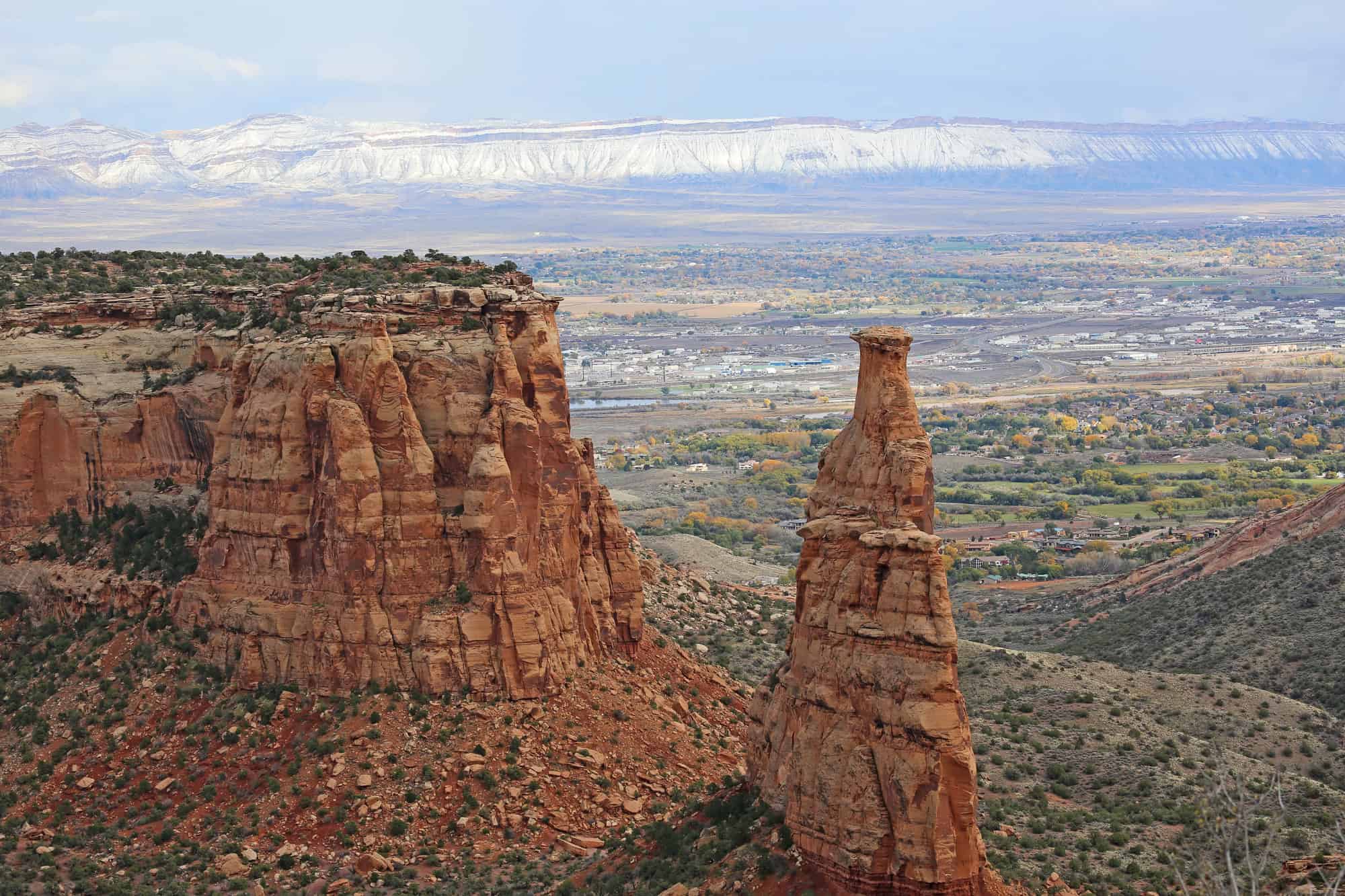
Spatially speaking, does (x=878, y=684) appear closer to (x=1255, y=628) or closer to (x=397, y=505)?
(x=397, y=505)

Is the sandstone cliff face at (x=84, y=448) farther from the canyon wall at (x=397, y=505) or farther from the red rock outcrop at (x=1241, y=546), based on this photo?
the red rock outcrop at (x=1241, y=546)

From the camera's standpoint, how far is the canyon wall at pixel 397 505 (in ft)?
153

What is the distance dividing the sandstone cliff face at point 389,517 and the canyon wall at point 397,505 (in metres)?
0.05

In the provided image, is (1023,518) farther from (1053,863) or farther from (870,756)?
(870,756)

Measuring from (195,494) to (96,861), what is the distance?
38.9ft

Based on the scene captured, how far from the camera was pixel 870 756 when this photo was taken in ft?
109

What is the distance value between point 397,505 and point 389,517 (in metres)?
0.35

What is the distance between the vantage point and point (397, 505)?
46562mm

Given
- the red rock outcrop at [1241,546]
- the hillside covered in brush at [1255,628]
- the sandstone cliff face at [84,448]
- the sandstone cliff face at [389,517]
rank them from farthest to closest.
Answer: the red rock outcrop at [1241,546], the hillside covered in brush at [1255,628], the sandstone cliff face at [84,448], the sandstone cliff face at [389,517]

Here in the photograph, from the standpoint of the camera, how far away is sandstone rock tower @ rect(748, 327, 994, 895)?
32.7 m

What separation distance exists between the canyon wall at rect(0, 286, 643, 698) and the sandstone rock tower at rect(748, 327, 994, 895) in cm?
1262

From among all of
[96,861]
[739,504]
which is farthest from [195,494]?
[739,504]

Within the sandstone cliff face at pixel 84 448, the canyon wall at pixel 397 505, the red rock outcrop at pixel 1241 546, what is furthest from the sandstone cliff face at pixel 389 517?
the red rock outcrop at pixel 1241 546

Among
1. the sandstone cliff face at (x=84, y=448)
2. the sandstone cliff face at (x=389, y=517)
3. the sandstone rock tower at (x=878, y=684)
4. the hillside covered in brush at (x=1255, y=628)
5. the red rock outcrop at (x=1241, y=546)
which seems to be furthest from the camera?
the red rock outcrop at (x=1241, y=546)
